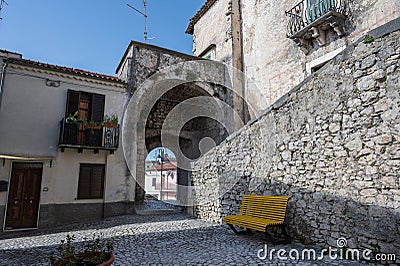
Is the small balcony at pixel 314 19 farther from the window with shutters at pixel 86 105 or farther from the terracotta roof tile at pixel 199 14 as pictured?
the window with shutters at pixel 86 105

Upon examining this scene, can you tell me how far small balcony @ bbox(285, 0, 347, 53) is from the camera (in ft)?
24.8

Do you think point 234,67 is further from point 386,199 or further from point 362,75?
point 386,199

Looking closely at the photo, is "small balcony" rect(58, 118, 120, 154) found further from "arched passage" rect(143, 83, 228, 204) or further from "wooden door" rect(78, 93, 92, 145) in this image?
"arched passage" rect(143, 83, 228, 204)

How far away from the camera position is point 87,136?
8.40 metres

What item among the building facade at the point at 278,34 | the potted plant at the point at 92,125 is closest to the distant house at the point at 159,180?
the building facade at the point at 278,34

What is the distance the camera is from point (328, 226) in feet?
13.9

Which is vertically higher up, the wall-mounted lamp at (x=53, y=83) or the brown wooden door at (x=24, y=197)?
the wall-mounted lamp at (x=53, y=83)

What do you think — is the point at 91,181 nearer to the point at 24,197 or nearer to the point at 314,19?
the point at 24,197

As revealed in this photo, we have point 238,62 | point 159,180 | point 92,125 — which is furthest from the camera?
point 159,180

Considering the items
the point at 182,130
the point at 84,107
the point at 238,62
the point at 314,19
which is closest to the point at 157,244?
the point at 84,107

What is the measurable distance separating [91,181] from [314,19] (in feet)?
30.0

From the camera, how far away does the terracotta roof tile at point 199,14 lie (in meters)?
13.6

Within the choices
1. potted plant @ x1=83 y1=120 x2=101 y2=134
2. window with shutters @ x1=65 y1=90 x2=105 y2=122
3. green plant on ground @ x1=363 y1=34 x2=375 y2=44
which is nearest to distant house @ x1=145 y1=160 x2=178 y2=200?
window with shutters @ x1=65 y1=90 x2=105 y2=122

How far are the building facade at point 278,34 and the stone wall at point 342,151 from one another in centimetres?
373
